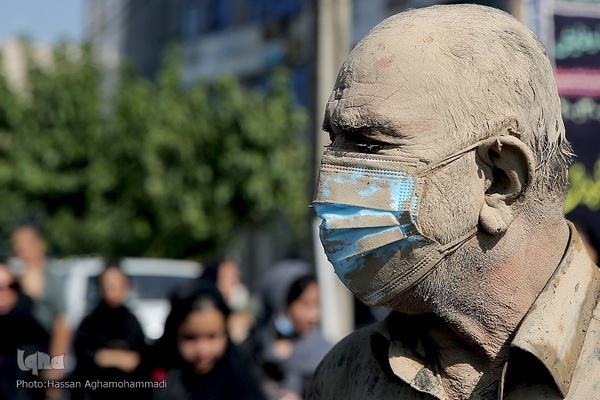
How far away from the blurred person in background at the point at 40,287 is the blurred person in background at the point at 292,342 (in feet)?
5.10

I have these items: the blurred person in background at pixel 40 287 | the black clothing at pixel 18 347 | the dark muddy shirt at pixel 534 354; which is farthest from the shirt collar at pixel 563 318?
the blurred person in background at pixel 40 287

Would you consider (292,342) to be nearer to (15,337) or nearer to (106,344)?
(106,344)

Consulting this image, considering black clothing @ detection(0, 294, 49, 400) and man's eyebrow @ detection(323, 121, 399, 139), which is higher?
man's eyebrow @ detection(323, 121, 399, 139)

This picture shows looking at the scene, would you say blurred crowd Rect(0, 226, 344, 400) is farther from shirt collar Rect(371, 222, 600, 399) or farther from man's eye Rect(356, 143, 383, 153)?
man's eye Rect(356, 143, 383, 153)

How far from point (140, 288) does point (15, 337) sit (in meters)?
6.07

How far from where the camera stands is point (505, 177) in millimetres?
1627

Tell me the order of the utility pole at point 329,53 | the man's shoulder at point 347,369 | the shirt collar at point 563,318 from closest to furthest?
the shirt collar at point 563,318 → the man's shoulder at point 347,369 → the utility pole at point 329,53

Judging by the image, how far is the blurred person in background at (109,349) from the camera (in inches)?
203

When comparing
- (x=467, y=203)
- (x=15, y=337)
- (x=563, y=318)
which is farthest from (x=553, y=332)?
(x=15, y=337)

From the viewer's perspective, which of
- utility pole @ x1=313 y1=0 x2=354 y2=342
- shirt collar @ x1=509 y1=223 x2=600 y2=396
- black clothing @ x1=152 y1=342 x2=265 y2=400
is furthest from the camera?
utility pole @ x1=313 y1=0 x2=354 y2=342

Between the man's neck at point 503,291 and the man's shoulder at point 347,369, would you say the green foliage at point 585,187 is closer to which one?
the man's shoulder at point 347,369

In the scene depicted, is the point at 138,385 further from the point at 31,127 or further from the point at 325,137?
the point at 31,127

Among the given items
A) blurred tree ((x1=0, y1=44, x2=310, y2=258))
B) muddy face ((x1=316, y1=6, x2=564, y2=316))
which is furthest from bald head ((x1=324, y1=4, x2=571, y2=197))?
blurred tree ((x1=0, y1=44, x2=310, y2=258))

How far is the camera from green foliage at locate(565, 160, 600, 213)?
192 inches
